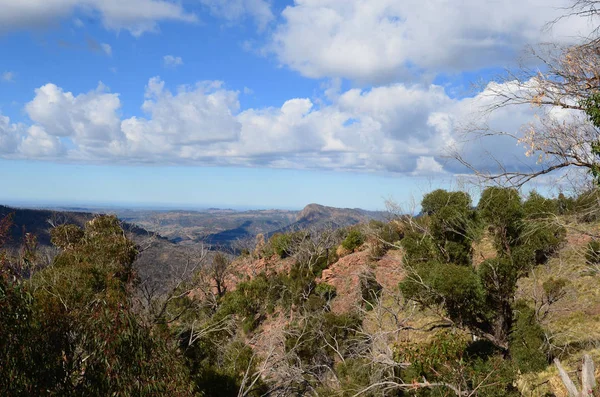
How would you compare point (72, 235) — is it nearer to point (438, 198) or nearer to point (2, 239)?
point (2, 239)

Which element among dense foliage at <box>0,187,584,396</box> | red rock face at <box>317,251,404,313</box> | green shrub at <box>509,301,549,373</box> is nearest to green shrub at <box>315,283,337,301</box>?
red rock face at <box>317,251,404,313</box>

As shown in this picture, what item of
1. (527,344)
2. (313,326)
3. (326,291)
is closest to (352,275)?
(326,291)

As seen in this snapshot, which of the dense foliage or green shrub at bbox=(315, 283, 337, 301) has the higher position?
A: the dense foliage

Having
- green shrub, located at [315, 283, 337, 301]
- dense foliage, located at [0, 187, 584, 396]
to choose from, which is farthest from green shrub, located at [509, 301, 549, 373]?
green shrub, located at [315, 283, 337, 301]

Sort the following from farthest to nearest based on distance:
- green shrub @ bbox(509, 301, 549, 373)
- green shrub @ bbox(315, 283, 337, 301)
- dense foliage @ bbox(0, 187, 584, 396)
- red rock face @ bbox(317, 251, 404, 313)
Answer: green shrub @ bbox(315, 283, 337, 301) → red rock face @ bbox(317, 251, 404, 313) → green shrub @ bbox(509, 301, 549, 373) → dense foliage @ bbox(0, 187, 584, 396)

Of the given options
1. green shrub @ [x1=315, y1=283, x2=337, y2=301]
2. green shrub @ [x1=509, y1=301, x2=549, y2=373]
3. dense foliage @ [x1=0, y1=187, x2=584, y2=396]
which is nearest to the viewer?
dense foliage @ [x1=0, y1=187, x2=584, y2=396]

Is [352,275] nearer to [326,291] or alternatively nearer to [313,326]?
[326,291]

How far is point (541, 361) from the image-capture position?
1245 centimetres

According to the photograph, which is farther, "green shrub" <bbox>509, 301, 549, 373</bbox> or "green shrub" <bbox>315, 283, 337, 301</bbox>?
"green shrub" <bbox>315, 283, 337, 301</bbox>

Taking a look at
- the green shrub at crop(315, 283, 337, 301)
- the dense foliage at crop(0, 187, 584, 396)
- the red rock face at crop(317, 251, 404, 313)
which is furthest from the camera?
the green shrub at crop(315, 283, 337, 301)

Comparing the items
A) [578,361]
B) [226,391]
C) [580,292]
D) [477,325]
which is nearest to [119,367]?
[226,391]

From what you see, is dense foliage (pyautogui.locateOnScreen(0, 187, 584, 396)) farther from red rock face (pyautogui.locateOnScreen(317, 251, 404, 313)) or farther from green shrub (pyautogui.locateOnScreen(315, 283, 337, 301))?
red rock face (pyautogui.locateOnScreen(317, 251, 404, 313))

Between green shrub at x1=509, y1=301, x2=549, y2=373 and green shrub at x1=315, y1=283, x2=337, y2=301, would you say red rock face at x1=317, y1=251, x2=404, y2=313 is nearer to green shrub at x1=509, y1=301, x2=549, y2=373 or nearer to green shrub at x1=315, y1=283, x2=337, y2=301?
green shrub at x1=315, y1=283, x2=337, y2=301

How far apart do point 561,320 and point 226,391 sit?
1533 centimetres
